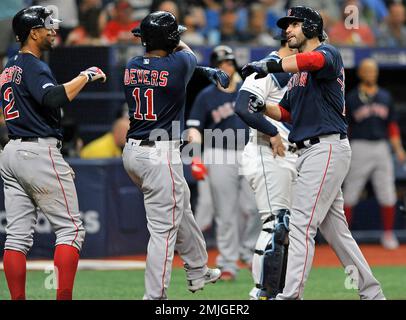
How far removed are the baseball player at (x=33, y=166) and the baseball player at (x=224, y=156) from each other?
2.71 meters

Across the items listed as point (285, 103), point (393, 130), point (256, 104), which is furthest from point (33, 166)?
point (393, 130)

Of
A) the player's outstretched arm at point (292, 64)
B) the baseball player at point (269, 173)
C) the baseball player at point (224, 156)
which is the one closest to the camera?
the player's outstretched arm at point (292, 64)

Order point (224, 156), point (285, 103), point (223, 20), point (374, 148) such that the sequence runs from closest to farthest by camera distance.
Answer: point (285, 103)
point (224, 156)
point (374, 148)
point (223, 20)

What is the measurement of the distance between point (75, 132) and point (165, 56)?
4.65 meters

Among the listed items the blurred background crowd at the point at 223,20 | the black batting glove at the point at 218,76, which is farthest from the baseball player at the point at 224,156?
the blurred background crowd at the point at 223,20

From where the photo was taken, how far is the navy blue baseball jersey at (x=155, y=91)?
628cm

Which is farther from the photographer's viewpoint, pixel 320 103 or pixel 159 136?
pixel 159 136

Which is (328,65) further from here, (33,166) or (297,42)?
(33,166)

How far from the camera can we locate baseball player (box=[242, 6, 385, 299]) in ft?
20.2

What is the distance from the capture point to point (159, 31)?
248 inches

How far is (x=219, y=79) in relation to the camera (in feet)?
21.5

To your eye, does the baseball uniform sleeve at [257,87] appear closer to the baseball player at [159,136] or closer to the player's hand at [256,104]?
the player's hand at [256,104]

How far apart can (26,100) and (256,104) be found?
1.53m
